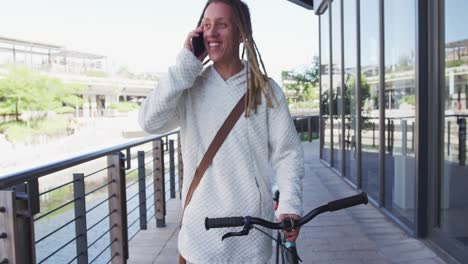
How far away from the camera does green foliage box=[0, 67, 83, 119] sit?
46.4 meters

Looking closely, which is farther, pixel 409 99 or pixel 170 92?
pixel 409 99

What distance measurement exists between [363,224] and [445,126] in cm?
150

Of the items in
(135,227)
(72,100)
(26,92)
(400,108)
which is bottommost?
(135,227)

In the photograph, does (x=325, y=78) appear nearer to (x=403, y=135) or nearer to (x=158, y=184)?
(x=403, y=135)

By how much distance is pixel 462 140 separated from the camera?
316 centimetres

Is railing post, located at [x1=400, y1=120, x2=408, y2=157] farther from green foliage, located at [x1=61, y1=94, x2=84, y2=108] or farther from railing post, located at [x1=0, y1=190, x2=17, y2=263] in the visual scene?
green foliage, located at [x1=61, y1=94, x2=84, y2=108]

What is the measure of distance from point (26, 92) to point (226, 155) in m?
50.9

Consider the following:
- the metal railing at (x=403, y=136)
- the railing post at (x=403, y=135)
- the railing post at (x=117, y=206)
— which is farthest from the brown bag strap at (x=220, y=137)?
the railing post at (x=403, y=135)

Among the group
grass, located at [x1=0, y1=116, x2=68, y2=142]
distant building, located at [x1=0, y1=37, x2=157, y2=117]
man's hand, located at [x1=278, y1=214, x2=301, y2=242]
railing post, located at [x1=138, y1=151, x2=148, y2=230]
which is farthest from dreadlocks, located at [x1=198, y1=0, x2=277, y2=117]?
distant building, located at [x1=0, y1=37, x2=157, y2=117]

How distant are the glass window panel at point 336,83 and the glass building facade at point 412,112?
699 mm

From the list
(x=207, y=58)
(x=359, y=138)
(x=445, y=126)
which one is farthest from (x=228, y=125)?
(x=359, y=138)

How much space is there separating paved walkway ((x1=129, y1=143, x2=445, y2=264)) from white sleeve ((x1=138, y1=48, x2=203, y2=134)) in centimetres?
228

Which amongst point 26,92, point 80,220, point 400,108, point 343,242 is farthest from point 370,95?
point 26,92

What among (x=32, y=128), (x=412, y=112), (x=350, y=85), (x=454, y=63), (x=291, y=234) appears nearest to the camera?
(x=291, y=234)
